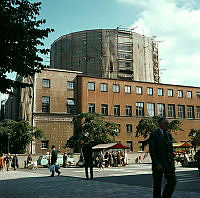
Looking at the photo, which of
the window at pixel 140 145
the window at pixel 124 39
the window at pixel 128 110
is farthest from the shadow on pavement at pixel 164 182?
the window at pixel 124 39

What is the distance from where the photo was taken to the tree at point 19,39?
28.6ft

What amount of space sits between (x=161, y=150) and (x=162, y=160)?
0.21 m

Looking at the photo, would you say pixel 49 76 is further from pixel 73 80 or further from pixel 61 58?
pixel 61 58

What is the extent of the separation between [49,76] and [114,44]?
18.6 meters

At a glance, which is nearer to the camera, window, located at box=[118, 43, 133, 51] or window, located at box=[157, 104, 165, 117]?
window, located at box=[157, 104, 165, 117]

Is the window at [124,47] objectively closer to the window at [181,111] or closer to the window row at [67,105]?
the window at [181,111]

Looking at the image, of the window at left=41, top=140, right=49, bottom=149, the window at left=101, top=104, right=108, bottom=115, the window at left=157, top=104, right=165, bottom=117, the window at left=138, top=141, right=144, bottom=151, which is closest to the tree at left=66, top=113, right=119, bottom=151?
the window at left=41, top=140, right=49, bottom=149

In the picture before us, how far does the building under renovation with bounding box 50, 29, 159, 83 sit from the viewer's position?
200 feet

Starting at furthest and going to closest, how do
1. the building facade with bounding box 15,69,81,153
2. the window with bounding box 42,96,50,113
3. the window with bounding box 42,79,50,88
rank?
the window with bounding box 42,79,50,88, the window with bounding box 42,96,50,113, the building facade with bounding box 15,69,81,153

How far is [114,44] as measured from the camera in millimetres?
61719

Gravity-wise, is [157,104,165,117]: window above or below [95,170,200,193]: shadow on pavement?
above

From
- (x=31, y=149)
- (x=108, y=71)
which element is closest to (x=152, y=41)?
(x=108, y=71)

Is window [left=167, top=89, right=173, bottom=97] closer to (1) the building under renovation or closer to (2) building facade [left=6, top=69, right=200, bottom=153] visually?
(2) building facade [left=6, top=69, right=200, bottom=153]

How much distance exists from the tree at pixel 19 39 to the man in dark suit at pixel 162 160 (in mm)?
4765
